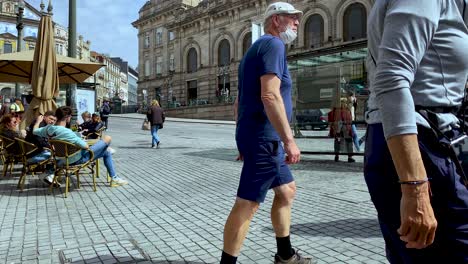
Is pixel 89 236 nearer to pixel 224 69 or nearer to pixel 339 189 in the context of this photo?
pixel 339 189

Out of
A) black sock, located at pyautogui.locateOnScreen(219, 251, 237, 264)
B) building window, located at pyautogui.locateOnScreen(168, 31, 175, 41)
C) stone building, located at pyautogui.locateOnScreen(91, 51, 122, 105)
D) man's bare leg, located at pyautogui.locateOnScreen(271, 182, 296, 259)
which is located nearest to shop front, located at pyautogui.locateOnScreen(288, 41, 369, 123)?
man's bare leg, located at pyautogui.locateOnScreen(271, 182, 296, 259)

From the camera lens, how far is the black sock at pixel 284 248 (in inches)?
127

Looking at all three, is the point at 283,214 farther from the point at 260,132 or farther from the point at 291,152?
the point at 260,132

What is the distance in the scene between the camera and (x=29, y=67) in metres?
11.2

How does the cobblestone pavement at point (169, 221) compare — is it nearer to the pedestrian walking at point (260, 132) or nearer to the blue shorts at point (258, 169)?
the pedestrian walking at point (260, 132)

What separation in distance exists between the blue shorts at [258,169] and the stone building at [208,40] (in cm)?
2169

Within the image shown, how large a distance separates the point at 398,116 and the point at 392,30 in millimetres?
332

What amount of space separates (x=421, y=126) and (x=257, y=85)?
1459 mm

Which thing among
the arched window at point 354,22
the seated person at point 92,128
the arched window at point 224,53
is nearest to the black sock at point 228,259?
the seated person at point 92,128

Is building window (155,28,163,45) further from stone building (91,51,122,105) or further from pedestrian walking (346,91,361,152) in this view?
pedestrian walking (346,91,361,152)

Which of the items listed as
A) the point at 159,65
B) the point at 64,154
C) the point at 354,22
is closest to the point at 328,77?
the point at 64,154

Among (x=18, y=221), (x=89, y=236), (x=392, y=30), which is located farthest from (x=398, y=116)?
(x=18, y=221)

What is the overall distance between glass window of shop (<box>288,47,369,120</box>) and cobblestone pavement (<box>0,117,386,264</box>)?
229 cm

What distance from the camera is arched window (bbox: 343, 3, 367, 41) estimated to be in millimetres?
36875
